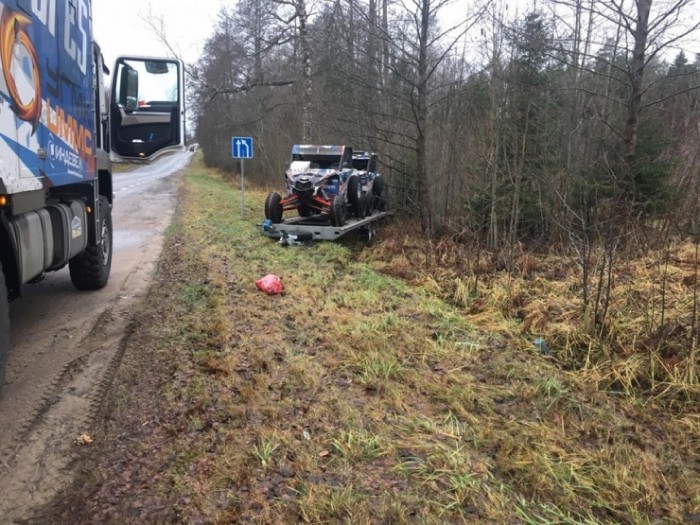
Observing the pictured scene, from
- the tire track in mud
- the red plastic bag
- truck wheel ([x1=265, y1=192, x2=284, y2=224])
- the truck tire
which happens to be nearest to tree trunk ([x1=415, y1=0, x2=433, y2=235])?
truck wheel ([x1=265, y1=192, x2=284, y2=224])

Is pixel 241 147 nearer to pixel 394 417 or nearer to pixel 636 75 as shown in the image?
pixel 636 75

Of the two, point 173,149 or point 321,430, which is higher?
point 173,149

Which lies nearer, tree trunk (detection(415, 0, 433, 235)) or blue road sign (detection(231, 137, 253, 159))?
tree trunk (detection(415, 0, 433, 235))

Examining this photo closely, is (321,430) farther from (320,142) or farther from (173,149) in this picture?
(320,142)

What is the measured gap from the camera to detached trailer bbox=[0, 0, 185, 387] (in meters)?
3.60

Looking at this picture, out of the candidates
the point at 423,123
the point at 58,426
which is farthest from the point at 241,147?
the point at 58,426

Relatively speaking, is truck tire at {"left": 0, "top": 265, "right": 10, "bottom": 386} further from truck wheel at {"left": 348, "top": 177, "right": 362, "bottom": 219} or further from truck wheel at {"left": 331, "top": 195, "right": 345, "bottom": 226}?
truck wheel at {"left": 348, "top": 177, "right": 362, "bottom": 219}

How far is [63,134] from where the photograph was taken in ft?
15.5

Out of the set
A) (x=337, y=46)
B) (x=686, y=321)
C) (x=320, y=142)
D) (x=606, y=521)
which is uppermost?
(x=337, y=46)

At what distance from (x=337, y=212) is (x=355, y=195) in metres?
1.16

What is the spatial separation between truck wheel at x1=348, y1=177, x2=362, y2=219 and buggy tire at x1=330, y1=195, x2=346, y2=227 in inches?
29.6

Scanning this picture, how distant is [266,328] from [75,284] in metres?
3.08

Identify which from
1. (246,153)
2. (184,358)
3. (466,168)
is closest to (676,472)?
(184,358)

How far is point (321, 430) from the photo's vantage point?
11.4 ft
